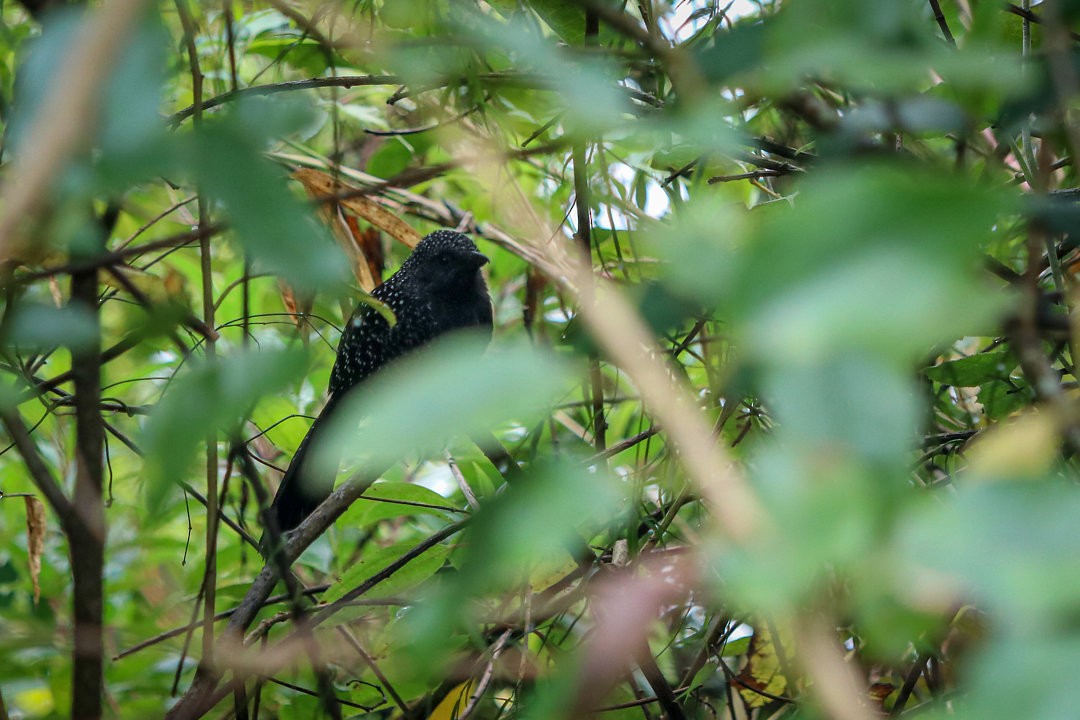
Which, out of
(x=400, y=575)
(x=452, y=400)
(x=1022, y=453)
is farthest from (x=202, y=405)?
(x=400, y=575)

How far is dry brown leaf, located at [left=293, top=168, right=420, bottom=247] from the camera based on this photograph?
2037 mm

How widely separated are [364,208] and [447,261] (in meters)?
1.44

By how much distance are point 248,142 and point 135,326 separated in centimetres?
46

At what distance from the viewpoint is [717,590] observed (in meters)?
0.71

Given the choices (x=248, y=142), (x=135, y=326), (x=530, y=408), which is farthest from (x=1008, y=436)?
(x=135, y=326)

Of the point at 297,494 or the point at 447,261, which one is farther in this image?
the point at 447,261

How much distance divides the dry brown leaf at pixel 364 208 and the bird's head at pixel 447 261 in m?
1.06

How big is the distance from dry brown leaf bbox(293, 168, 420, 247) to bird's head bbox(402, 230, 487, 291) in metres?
1.06

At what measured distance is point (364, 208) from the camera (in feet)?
7.41

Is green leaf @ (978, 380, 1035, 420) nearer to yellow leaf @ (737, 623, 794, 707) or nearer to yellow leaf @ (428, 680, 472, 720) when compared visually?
yellow leaf @ (737, 623, 794, 707)

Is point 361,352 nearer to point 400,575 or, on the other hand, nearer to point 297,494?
point 297,494

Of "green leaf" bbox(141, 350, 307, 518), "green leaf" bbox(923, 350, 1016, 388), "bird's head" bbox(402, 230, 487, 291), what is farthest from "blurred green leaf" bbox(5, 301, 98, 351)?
"bird's head" bbox(402, 230, 487, 291)

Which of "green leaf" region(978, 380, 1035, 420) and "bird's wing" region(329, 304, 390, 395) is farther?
"bird's wing" region(329, 304, 390, 395)

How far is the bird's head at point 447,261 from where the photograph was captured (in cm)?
359
